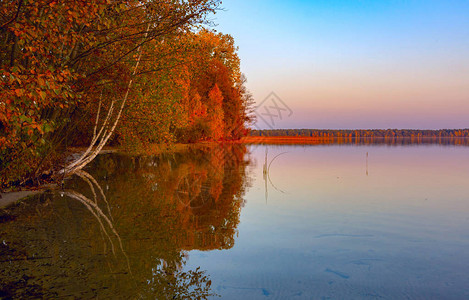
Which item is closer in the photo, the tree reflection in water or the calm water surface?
the tree reflection in water

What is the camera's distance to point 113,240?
34.7ft

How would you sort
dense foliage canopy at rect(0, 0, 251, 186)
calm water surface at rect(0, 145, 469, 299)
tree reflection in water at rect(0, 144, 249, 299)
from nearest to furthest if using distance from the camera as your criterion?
tree reflection in water at rect(0, 144, 249, 299) → calm water surface at rect(0, 145, 469, 299) → dense foliage canopy at rect(0, 0, 251, 186)

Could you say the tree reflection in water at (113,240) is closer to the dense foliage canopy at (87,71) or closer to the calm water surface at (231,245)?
the calm water surface at (231,245)

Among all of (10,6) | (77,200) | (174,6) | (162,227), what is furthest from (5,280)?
(174,6)

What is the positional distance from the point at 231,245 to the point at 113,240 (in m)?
3.27

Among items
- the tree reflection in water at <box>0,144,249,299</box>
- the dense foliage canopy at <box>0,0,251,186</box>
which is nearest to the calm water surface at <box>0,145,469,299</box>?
the tree reflection in water at <box>0,144,249,299</box>

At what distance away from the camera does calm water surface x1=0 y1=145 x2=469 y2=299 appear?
7.66 meters

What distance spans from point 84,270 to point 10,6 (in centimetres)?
699

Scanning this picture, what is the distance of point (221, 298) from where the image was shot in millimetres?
7211

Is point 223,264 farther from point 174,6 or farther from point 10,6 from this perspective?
point 174,6

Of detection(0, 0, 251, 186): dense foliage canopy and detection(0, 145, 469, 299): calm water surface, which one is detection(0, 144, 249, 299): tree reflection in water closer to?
detection(0, 145, 469, 299): calm water surface

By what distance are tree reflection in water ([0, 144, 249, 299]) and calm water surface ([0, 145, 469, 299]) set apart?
0.03 meters

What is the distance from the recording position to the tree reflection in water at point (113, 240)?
7477 mm

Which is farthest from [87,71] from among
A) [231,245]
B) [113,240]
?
[231,245]
